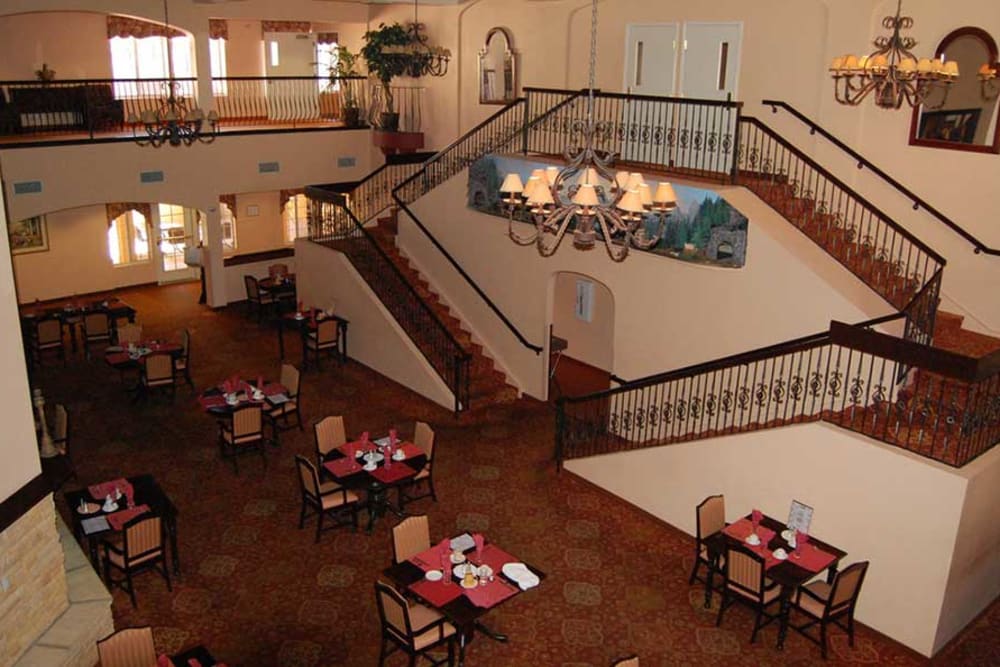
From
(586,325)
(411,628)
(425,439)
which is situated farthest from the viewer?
(586,325)

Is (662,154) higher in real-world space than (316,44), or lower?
lower

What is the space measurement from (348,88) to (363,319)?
6.53 m

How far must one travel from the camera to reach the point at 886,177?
11.3 m

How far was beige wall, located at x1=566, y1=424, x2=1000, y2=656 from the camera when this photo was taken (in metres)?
8.00

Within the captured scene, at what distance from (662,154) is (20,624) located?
931 centimetres

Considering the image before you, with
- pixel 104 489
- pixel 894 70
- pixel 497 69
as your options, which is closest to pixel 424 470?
pixel 104 489

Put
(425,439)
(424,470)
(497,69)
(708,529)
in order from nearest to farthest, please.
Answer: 1. (708,529)
2. (424,470)
3. (425,439)
4. (497,69)

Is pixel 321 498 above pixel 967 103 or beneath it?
beneath

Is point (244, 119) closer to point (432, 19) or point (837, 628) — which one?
point (432, 19)

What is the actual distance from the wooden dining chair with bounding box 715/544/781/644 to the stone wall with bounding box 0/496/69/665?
5866mm

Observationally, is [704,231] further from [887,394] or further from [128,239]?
[128,239]

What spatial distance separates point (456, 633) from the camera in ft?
26.2

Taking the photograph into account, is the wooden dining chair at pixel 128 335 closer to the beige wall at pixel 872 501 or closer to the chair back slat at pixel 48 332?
the chair back slat at pixel 48 332

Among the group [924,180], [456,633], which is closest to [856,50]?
[924,180]
